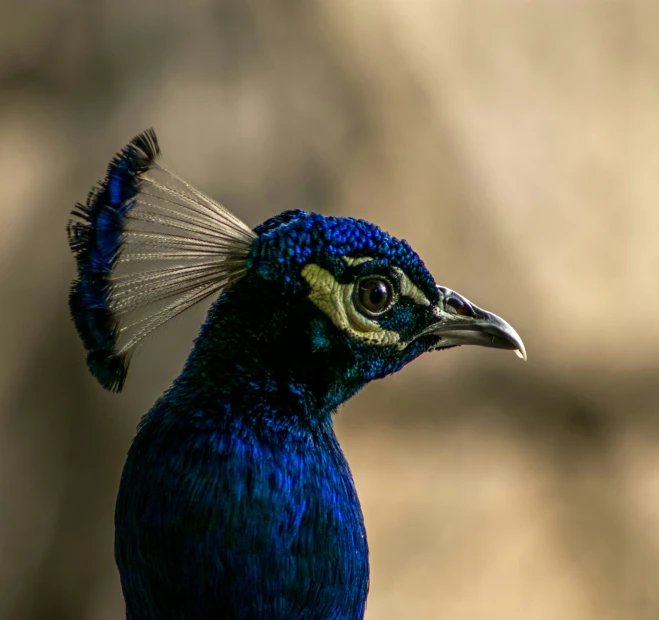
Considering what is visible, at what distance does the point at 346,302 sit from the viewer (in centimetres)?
112

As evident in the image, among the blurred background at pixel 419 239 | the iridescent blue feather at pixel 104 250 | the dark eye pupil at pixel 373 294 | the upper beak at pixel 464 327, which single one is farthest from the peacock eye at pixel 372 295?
the blurred background at pixel 419 239

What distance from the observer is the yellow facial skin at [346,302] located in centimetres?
110

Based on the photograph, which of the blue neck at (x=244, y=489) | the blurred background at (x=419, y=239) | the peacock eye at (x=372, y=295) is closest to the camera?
the blue neck at (x=244, y=489)

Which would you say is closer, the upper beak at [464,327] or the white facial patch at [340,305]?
the white facial patch at [340,305]

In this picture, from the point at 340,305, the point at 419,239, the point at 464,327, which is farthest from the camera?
the point at 419,239

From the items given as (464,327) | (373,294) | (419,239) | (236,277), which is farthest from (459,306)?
(419,239)

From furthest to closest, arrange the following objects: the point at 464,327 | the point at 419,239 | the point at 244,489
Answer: the point at 419,239 < the point at 464,327 < the point at 244,489

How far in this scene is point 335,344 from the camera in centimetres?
112

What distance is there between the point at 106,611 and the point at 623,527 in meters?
1.96

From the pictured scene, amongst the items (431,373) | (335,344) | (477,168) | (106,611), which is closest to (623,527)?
(431,373)

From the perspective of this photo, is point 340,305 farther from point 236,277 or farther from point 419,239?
point 419,239

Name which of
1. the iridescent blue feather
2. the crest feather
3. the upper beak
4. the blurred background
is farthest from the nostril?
the blurred background

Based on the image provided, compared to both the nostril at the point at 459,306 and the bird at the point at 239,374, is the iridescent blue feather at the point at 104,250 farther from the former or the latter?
the nostril at the point at 459,306

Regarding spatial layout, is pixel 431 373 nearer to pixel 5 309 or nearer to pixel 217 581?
pixel 5 309
